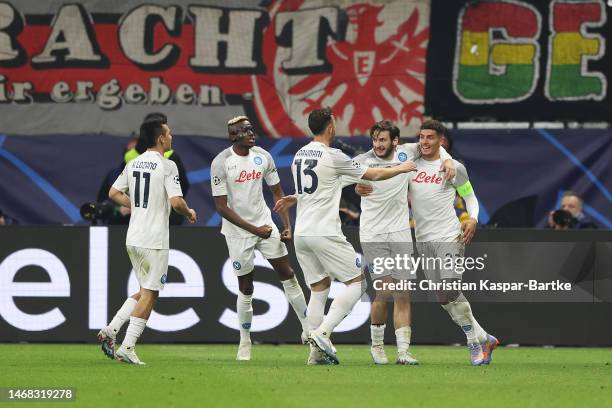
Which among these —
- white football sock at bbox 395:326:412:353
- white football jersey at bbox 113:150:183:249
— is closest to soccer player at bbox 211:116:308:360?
white football jersey at bbox 113:150:183:249

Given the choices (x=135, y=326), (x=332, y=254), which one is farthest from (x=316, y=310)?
(x=135, y=326)

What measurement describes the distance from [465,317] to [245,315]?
2.15 m

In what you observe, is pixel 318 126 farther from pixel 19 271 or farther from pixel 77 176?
pixel 77 176

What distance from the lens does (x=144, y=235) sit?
41.0 ft

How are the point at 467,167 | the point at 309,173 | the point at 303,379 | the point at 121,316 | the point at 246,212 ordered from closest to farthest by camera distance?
the point at 303,379 < the point at 309,173 < the point at 121,316 < the point at 246,212 < the point at 467,167

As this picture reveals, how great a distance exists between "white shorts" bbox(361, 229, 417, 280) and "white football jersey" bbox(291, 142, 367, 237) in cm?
47

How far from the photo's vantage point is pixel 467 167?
18375mm

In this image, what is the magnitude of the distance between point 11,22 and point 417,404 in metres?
11.3

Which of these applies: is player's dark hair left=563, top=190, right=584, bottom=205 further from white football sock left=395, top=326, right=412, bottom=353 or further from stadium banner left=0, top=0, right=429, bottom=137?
white football sock left=395, top=326, right=412, bottom=353

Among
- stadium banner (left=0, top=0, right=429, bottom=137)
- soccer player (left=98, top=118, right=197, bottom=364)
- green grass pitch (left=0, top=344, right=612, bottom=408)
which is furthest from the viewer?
stadium banner (left=0, top=0, right=429, bottom=137)

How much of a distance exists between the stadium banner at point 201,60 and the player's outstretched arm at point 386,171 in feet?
20.2

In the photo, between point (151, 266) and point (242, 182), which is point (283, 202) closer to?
point (242, 182)

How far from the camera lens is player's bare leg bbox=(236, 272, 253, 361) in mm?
13281

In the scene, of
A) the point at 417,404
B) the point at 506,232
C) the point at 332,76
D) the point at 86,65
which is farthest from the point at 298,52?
the point at 417,404
